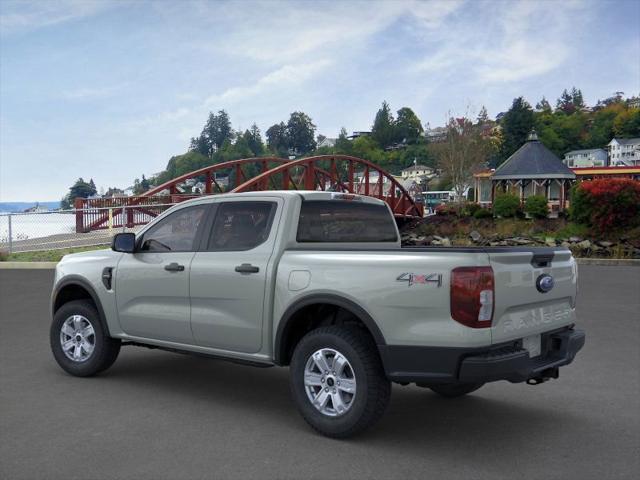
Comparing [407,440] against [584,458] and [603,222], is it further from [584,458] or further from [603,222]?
[603,222]

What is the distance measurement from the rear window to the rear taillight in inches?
65.2

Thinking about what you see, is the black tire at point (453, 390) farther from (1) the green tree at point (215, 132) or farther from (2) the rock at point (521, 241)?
(1) the green tree at point (215, 132)

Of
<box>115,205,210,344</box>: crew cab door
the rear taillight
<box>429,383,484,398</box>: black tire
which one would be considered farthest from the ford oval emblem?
<box>115,205,210,344</box>: crew cab door

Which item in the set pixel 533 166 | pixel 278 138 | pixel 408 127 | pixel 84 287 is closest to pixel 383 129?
pixel 408 127

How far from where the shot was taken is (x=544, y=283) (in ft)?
16.2

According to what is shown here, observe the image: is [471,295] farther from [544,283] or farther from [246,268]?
[246,268]

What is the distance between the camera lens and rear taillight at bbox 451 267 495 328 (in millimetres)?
4426

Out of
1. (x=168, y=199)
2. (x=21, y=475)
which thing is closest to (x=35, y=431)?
(x=21, y=475)

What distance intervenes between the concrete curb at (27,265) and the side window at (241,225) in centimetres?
1580

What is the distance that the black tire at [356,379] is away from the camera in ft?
15.7

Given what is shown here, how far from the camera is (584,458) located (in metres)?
4.66

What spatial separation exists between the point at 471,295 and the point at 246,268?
6.41 feet

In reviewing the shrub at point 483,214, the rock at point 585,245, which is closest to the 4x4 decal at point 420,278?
the rock at point 585,245

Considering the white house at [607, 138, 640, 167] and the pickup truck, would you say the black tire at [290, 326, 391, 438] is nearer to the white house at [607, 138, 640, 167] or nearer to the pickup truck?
the pickup truck
